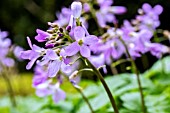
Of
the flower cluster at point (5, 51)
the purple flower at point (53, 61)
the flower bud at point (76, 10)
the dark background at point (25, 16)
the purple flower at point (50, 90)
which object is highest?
the dark background at point (25, 16)

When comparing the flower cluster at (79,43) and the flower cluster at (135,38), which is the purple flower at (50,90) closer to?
the flower cluster at (79,43)

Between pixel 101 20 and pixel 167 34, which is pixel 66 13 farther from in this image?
pixel 167 34

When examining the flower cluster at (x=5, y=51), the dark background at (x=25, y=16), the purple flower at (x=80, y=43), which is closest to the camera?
the purple flower at (x=80, y=43)

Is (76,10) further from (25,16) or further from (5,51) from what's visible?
(25,16)

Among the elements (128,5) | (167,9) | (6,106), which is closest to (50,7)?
(128,5)

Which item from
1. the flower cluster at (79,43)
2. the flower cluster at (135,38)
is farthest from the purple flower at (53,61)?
the flower cluster at (135,38)

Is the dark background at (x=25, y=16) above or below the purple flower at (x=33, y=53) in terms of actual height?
above

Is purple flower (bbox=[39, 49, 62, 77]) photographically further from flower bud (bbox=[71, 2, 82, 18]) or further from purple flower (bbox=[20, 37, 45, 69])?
flower bud (bbox=[71, 2, 82, 18])

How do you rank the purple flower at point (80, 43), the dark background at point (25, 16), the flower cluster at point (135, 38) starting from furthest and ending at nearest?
the dark background at point (25, 16), the flower cluster at point (135, 38), the purple flower at point (80, 43)

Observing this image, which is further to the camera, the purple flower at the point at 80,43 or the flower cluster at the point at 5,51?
the flower cluster at the point at 5,51

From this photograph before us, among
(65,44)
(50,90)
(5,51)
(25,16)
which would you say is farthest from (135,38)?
(25,16)
